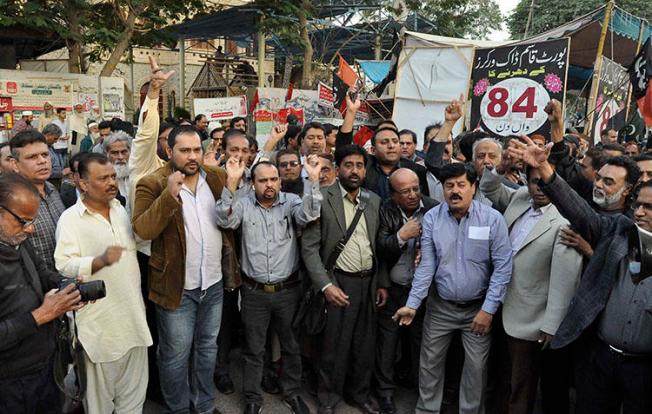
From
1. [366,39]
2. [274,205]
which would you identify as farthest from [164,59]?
[274,205]

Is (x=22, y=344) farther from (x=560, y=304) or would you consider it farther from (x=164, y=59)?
(x=164, y=59)

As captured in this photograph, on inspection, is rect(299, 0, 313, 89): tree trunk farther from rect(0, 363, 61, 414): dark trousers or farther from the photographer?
rect(0, 363, 61, 414): dark trousers

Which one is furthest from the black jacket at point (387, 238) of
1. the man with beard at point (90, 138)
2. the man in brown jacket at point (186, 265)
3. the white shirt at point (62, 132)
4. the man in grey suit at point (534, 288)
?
the white shirt at point (62, 132)

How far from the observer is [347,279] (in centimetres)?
363

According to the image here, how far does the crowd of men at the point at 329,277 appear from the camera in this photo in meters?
2.59

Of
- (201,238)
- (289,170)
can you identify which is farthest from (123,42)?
(201,238)

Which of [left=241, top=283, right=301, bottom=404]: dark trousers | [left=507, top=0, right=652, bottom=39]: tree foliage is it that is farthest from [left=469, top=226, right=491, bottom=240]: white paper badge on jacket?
[left=507, top=0, right=652, bottom=39]: tree foliage

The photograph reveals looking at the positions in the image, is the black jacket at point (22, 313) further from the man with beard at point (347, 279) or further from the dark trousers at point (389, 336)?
the dark trousers at point (389, 336)

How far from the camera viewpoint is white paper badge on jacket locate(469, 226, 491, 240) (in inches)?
128

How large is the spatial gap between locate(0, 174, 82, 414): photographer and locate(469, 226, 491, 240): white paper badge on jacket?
7.64 feet

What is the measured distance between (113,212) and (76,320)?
660 mm

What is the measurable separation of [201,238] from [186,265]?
0.20 m

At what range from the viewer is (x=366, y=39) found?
Answer: 19.2 meters

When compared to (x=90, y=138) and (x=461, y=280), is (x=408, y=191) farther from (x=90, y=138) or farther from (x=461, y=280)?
(x=90, y=138)
